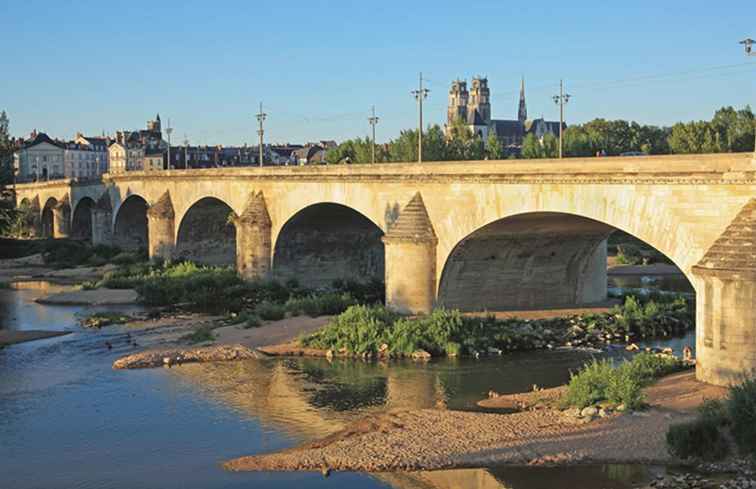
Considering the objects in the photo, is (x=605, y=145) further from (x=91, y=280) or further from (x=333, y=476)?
(x=333, y=476)

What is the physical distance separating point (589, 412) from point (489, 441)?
8.17 ft

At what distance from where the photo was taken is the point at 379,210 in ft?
113

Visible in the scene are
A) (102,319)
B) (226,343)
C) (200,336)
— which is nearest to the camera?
(226,343)

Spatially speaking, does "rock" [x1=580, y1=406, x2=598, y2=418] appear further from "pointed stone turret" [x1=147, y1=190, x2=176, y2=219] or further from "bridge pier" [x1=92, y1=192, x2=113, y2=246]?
"bridge pier" [x1=92, y1=192, x2=113, y2=246]

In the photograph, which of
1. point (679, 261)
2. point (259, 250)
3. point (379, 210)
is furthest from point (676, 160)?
point (259, 250)

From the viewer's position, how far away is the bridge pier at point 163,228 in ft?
179

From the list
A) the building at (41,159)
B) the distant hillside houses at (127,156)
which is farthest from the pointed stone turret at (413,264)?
the building at (41,159)

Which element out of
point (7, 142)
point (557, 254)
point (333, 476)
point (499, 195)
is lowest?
point (333, 476)

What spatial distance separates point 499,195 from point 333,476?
13.5m

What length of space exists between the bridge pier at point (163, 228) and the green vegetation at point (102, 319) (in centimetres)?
1823

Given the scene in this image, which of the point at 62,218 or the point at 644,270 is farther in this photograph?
the point at 62,218

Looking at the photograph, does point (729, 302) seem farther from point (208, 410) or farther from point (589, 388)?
point (208, 410)

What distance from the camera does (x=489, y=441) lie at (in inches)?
712

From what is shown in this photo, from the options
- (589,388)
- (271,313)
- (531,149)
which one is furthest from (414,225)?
(531,149)
